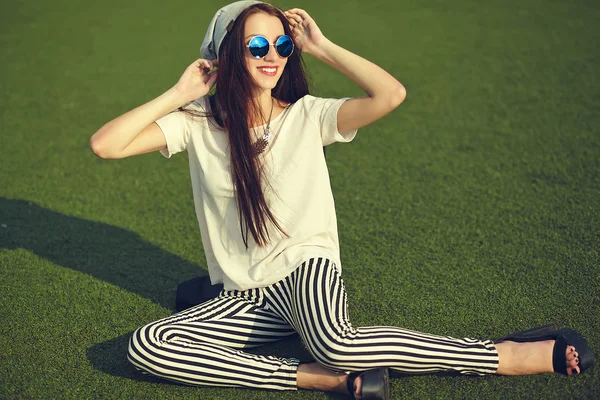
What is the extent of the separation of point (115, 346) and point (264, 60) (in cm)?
159

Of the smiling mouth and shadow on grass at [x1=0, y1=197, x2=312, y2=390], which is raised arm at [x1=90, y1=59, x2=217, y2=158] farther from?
shadow on grass at [x1=0, y1=197, x2=312, y2=390]

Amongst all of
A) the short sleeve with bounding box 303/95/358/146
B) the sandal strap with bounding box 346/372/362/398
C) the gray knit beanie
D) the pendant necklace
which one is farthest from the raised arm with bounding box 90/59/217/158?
the sandal strap with bounding box 346/372/362/398

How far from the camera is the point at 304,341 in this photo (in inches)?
127

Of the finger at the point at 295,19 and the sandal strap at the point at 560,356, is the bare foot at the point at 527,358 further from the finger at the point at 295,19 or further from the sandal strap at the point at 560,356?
the finger at the point at 295,19

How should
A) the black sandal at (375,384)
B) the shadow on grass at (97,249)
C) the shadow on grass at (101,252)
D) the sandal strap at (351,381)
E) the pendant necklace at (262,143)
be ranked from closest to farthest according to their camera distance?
the black sandal at (375,384) < the sandal strap at (351,381) < the pendant necklace at (262,143) < the shadow on grass at (101,252) < the shadow on grass at (97,249)

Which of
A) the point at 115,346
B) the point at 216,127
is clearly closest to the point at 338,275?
the point at 216,127

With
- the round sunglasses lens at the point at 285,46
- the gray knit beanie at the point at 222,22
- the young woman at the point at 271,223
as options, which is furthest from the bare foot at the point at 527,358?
the gray knit beanie at the point at 222,22

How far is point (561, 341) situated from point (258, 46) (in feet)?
6.22

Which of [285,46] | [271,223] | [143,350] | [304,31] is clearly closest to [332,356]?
[271,223]

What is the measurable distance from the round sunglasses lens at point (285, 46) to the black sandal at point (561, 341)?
5.35 feet

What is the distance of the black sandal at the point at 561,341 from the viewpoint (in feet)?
10.4

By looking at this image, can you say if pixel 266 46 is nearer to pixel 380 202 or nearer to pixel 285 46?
pixel 285 46

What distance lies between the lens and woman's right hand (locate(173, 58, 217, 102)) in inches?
136

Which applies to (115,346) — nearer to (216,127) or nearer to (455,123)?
(216,127)
